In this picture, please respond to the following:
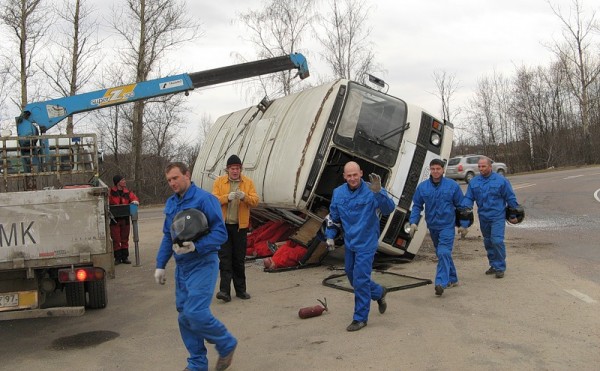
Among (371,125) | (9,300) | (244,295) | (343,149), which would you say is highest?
(371,125)

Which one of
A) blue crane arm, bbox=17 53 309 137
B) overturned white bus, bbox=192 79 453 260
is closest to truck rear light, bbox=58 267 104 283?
overturned white bus, bbox=192 79 453 260

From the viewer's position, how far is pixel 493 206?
24.6 ft

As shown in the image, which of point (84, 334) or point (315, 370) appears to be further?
point (84, 334)

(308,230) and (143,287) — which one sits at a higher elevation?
(308,230)

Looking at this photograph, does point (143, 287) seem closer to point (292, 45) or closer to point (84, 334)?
point (84, 334)

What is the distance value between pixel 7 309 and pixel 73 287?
1026 mm

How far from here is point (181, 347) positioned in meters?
5.17

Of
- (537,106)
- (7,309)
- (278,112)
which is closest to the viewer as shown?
(7,309)

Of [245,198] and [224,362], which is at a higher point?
[245,198]

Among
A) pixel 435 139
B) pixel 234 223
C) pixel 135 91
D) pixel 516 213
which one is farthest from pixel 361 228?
pixel 135 91

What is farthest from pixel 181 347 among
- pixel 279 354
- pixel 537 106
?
pixel 537 106

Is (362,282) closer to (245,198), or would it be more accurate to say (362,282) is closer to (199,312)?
(199,312)

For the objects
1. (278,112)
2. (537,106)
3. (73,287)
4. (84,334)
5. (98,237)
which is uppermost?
(537,106)

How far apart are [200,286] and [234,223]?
9.13 feet
